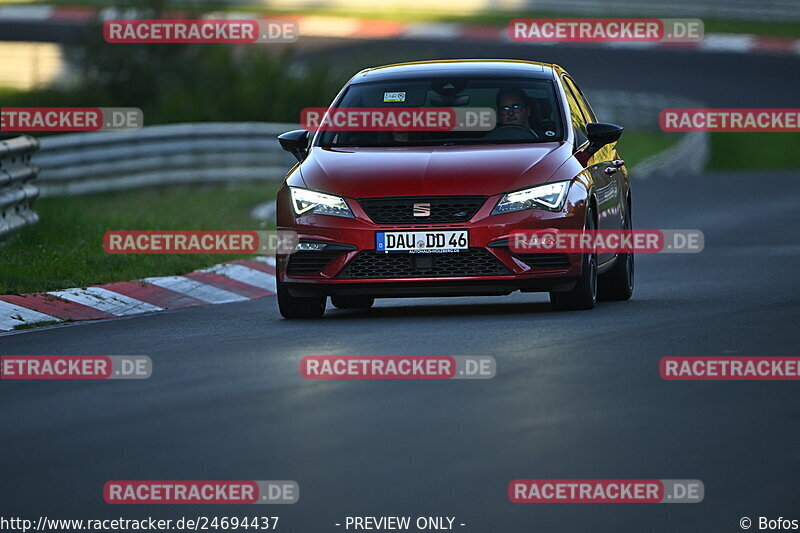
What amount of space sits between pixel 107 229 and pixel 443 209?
682cm

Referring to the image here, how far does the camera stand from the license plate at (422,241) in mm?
10961

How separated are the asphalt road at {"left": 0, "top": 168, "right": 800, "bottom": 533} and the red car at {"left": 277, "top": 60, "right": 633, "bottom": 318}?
25 cm

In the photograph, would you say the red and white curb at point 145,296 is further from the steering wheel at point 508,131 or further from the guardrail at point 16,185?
the steering wheel at point 508,131

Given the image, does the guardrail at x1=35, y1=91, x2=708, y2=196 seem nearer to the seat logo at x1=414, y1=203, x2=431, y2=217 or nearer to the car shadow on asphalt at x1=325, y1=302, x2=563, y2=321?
the car shadow on asphalt at x1=325, y1=302, x2=563, y2=321

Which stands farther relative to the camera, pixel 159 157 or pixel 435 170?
pixel 159 157

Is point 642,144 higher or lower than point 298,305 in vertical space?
higher

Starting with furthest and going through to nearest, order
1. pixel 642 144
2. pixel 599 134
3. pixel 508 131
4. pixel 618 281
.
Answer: pixel 642 144, pixel 618 281, pixel 599 134, pixel 508 131

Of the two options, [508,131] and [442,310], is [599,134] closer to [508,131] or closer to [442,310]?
[508,131]

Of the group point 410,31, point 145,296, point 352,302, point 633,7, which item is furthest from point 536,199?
point 410,31

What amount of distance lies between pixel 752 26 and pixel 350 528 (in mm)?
45366

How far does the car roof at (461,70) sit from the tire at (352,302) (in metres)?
1.45

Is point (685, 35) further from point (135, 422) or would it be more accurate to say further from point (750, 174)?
point (135, 422)

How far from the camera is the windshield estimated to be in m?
11.9

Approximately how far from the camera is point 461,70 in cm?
1247
